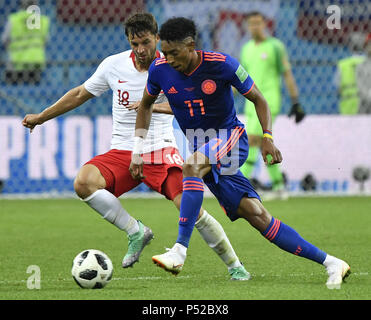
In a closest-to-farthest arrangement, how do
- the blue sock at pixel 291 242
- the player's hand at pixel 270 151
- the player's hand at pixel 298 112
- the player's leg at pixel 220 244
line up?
the player's hand at pixel 270 151
the blue sock at pixel 291 242
the player's leg at pixel 220 244
the player's hand at pixel 298 112

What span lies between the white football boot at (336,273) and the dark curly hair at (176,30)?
162cm

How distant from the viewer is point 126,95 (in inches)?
265

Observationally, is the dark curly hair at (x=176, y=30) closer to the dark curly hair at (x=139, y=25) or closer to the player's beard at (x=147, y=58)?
the dark curly hair at (x=139, y=25)

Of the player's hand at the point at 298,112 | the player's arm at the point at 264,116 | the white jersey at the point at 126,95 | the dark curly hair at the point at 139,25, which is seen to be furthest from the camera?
the player's hand at the point at 298,112

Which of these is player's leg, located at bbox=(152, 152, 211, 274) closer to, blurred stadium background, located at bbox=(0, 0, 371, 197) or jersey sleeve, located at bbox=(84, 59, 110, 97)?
jersey sleeve, located at bbox=(84, 59, 110, 97)

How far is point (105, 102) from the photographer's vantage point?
1299cm

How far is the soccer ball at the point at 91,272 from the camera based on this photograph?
17.4 ft

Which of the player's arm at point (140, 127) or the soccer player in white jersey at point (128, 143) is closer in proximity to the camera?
the player's arm at point (140, 127)

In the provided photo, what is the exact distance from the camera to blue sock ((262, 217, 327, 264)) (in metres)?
5.48

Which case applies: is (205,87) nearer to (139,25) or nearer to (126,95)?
(139,25)

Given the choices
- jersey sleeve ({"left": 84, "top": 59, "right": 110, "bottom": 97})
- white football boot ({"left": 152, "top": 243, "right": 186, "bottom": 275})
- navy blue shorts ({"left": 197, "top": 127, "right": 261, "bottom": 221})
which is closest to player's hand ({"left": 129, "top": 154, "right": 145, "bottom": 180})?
navy blue shorts ({"left": 197, "top": 127, "right": 261, "bottom": 221})

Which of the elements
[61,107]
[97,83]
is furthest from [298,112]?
[61,107]

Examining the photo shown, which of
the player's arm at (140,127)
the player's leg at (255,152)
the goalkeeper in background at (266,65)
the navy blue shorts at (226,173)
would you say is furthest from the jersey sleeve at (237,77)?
the goalkeeper in background at (266,65)

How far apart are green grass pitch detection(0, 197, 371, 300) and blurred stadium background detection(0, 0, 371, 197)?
0.60m
